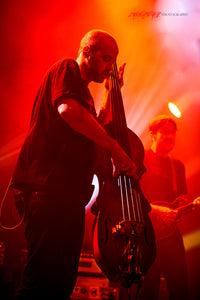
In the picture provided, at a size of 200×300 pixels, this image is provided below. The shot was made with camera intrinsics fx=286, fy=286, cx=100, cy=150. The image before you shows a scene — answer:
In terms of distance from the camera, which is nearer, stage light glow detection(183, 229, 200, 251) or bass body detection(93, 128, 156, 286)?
bass body detection(93, 128, 156, 286)

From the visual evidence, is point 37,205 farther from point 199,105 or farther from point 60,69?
point 199,105

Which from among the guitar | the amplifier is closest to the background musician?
the guitar

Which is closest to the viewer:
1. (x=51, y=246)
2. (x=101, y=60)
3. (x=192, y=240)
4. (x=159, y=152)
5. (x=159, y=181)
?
(x=51, y=246)

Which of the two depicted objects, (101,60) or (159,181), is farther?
(159,181)

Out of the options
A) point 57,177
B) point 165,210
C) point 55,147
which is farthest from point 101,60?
point 165,210

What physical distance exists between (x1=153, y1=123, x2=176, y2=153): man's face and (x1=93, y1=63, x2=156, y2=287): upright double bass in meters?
1.59

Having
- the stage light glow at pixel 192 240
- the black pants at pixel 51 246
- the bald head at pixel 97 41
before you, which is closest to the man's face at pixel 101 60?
the bald head at pixel 97 41

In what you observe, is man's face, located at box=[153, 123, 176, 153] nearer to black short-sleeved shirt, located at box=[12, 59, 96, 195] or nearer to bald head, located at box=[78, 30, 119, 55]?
bald head, located at box=[78, 30, 119, 55]

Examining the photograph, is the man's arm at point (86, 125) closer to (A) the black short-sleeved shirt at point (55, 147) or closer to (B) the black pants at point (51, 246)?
(A) the black short-sleeved shirt at point (55, 147)

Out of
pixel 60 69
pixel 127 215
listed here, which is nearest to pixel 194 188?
pixel 127 215

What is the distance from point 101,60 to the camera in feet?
5.38

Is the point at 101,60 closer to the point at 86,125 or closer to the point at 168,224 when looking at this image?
the point at 86,125

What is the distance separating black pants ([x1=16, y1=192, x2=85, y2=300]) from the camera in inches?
47.2

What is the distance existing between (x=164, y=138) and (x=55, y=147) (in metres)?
2.08
